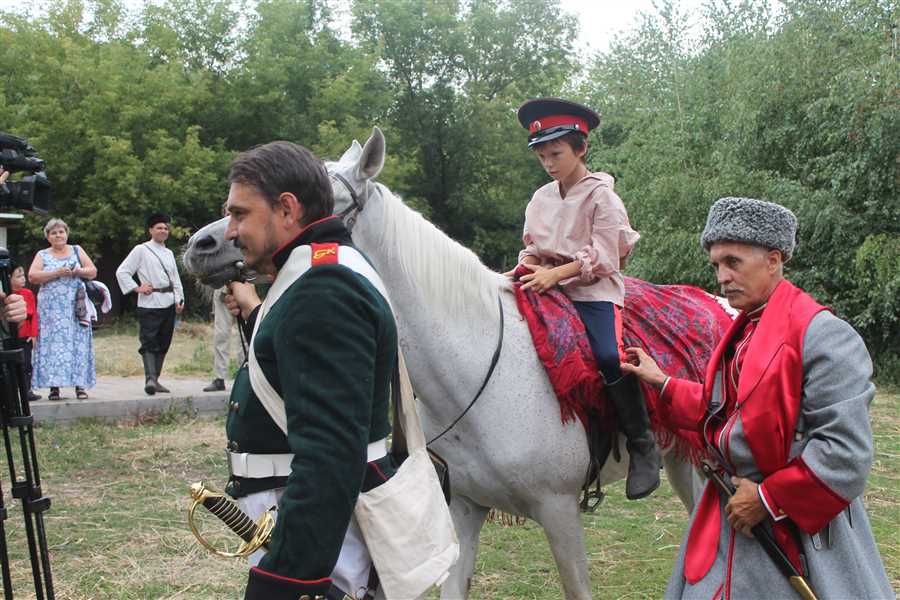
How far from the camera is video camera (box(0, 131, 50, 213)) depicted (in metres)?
3.02

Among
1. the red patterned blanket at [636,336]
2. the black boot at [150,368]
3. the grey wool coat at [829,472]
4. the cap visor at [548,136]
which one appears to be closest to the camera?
the grey wool coat at [829,472]

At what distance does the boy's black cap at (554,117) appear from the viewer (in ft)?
11.1

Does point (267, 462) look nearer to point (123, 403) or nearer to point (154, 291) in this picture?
point (123, 403)

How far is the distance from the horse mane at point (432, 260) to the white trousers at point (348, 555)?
137 centimetres

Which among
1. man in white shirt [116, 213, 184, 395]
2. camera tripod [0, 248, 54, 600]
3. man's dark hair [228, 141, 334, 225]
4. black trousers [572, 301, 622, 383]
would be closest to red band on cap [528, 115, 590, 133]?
black trousers [572, 301, 622, 383]

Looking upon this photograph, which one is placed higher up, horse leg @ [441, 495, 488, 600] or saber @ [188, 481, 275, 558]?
saber @ [188, 481, 275, 558]

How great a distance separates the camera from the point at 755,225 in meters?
2.19

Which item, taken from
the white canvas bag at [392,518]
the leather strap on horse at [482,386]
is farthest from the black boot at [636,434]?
the white canvas bag at [392,518]

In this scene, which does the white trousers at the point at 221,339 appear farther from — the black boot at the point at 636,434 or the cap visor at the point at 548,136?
the black boot at the point at 636,434

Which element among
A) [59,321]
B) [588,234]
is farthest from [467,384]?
[59,321]

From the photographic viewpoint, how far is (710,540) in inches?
88.8

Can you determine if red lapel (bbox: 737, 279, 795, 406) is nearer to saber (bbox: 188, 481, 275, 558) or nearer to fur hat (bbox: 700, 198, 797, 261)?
fur hat (bbox: 700, 198, 797, 261)

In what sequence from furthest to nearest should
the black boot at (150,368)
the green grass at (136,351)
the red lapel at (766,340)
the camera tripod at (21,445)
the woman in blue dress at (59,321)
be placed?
the green grass at (136,351) → the black boot at (150,368) → the woman in blue dress at (59,321) → the camera tripod at (21,445) → the red lapel at (766,340)

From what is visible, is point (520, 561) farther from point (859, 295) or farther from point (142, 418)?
point (859, 295)
